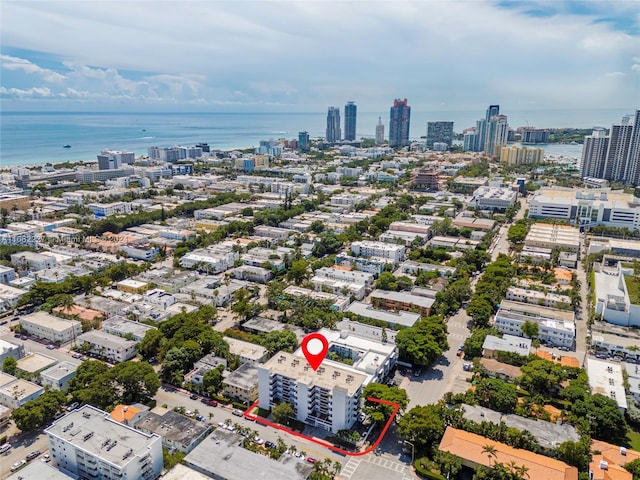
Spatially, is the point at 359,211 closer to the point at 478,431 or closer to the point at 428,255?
the point at 428,255

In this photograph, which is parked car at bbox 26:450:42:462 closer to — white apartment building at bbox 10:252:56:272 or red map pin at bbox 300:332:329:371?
red map pin at bbox 300:332:329:371

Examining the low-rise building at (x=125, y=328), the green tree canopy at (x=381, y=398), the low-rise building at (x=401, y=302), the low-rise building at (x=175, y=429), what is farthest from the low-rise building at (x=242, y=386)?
the low-rise building at (x=401, y=302)

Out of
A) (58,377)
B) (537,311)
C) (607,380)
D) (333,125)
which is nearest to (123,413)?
(58,377)

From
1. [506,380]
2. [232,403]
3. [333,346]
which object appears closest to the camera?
[232,403]

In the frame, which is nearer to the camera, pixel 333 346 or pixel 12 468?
pixel 12 468

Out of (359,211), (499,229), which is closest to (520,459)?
(499,229)
